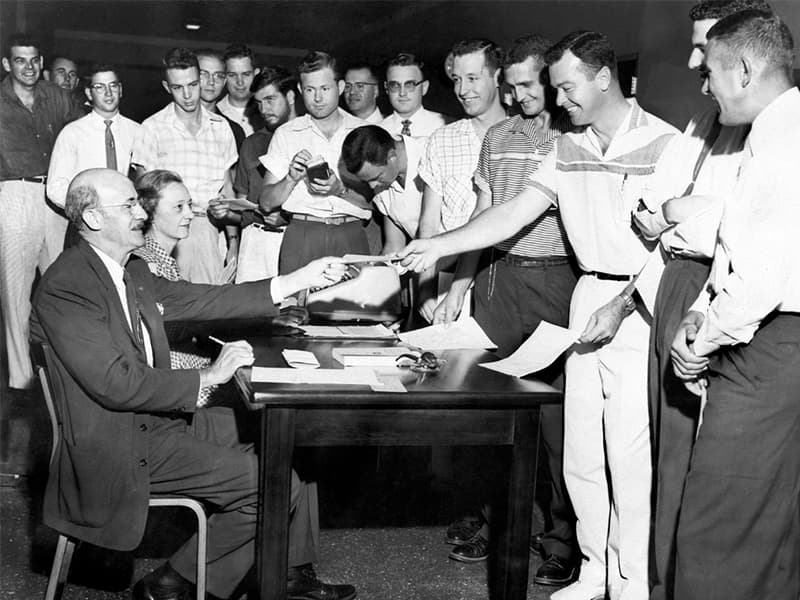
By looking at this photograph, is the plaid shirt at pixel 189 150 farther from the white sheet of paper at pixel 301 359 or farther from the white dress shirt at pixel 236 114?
the white sheet of paper at pixel 301 359

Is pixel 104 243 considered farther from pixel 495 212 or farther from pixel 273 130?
pixel 273 130

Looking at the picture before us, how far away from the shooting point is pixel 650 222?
2.44 metres

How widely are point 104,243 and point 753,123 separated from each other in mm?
1817

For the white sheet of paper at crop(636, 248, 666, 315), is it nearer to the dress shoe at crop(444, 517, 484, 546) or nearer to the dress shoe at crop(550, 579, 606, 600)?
the dress shoe at crop(550, 579, 606, 600)

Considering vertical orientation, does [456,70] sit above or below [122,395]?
above

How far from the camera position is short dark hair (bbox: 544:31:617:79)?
2.82 metres

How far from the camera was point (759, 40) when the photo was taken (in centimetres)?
203

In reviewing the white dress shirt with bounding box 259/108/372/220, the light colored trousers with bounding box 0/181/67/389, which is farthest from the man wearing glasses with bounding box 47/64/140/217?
the white dress shirt with bounding box 259/108/372/220

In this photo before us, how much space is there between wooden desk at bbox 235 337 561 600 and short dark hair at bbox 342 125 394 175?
1.62 m

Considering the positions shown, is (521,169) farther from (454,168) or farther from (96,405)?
(96,405)

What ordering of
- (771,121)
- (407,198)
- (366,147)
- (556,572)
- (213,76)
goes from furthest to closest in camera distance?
(213,76)
(407,198)
(366,147)
(556,572)
(771,121)

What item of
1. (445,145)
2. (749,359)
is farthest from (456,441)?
(445,145)

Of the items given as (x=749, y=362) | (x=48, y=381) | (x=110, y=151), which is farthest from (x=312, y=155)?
(x=749, y=362)

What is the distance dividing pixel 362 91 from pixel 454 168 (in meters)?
1.15
